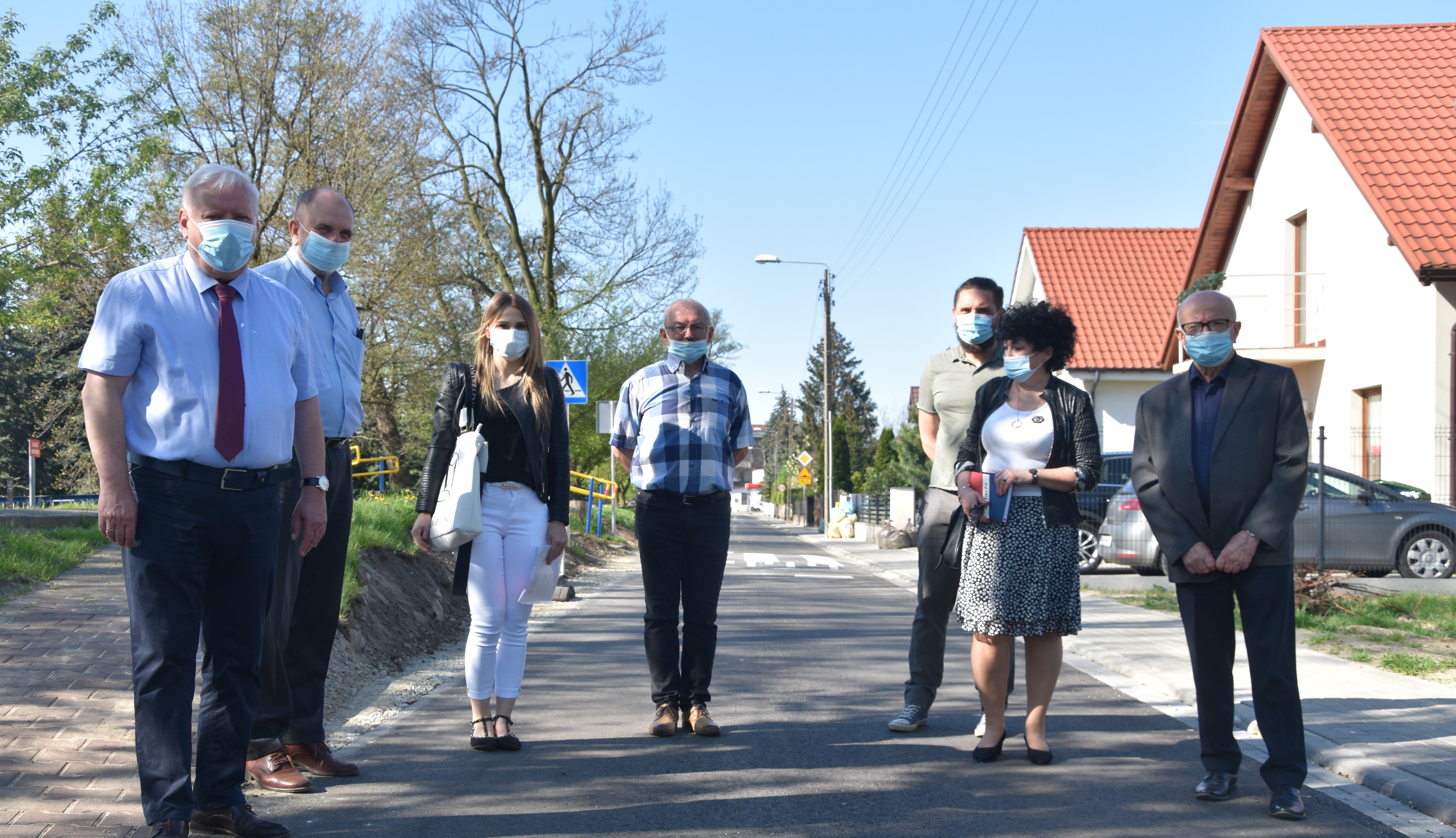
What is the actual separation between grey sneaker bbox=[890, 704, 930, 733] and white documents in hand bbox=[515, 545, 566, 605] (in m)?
1.75

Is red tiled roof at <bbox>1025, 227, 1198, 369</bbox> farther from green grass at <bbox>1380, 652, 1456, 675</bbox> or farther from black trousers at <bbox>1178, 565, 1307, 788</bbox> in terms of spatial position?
black trousers at <bbox>1178, 565, 1307, 788</bbox>

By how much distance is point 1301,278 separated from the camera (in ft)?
69.4

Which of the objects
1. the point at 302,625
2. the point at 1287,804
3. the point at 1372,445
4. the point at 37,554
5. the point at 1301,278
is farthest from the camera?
the point at 1301,278

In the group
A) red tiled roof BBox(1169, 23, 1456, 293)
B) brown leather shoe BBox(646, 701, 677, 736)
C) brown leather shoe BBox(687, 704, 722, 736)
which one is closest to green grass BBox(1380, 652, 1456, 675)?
brown leather shoe BBox(687, 704, 722, 736)

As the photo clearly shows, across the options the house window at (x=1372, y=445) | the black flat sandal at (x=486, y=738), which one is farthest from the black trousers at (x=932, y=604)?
the house window at (x=1372, y=445)

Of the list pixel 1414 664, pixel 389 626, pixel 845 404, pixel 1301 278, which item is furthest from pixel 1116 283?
pixel 845 404

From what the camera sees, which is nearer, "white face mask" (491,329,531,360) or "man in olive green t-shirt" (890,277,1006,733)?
"white face mask" (491,329,531,360)

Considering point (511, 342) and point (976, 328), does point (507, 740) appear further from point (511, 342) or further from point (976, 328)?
point (976, 328)

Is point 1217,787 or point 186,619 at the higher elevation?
point 186,619

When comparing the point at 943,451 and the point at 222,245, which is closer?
the point at 222,245

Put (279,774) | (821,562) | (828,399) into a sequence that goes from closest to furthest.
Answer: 1. (279,774)
2. (821,562)
3. (828,399)

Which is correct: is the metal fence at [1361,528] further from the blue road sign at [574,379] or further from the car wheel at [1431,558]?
the blue road sign at [574,379]

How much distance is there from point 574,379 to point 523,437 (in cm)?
1074

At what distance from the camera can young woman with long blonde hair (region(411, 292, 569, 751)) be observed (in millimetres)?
5094
